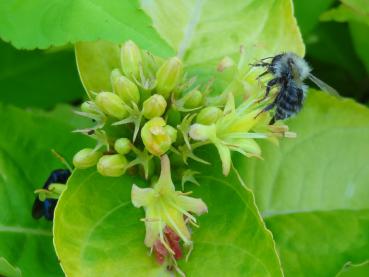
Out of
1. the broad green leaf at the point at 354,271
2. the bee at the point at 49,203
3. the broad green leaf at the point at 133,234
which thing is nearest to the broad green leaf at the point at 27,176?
the bee at the point at 49,203

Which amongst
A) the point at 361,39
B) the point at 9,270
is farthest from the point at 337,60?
the point at 9,270

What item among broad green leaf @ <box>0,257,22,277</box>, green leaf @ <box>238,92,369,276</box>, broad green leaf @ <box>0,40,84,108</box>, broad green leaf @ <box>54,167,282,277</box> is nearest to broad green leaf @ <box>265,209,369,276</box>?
green leaf @ <box>238,92,369,276</box>

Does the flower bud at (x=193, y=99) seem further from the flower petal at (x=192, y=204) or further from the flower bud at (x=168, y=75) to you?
the flower petal at (x=192, y=204)

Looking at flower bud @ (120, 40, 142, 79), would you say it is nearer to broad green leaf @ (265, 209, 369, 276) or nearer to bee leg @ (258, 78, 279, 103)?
bee leg @ (258, 78, 279, 103)

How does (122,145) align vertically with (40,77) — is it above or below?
above

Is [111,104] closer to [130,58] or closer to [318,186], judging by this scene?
[130,58]

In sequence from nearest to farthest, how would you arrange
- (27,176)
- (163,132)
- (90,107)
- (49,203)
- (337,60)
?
1. (163,132)
2. (90,107)
3. (49,203)
4. (27,176)
5. (337,60)
